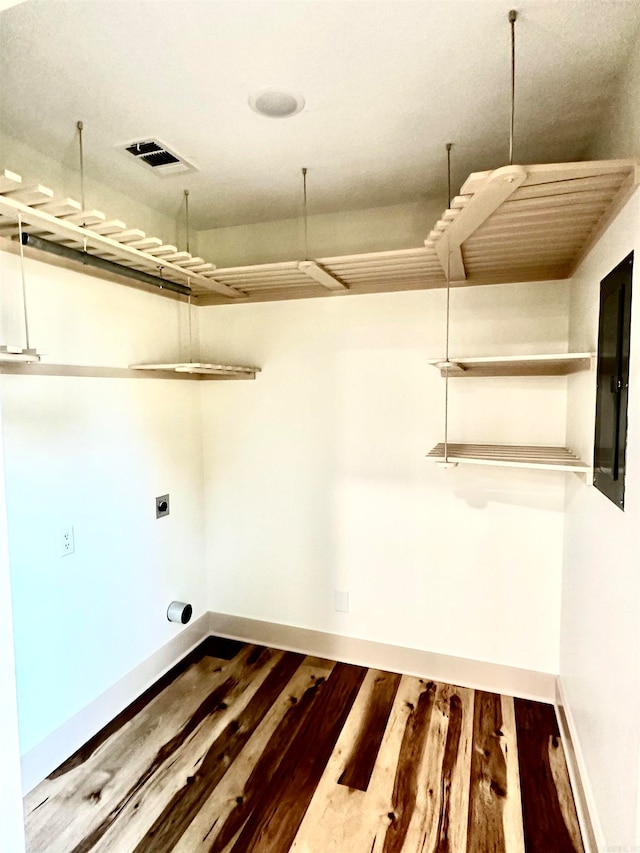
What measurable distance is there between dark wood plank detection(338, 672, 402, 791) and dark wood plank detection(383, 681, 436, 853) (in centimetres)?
11

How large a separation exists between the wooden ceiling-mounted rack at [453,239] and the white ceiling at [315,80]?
366mm

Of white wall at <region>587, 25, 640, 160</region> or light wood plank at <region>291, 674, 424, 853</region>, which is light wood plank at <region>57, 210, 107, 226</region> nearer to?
white wall at <region>587, 25, 640, 160</region>

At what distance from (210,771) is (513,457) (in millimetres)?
1769

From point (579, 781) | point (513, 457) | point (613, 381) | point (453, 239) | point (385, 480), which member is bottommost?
point (579, 781)

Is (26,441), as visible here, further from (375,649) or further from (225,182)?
(375,649)

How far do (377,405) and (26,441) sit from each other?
159 centimetres

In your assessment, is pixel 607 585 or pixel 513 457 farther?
pixel 513 457

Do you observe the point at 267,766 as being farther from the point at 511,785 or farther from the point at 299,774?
the point at 511,785

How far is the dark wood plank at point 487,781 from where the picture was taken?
1.60 m

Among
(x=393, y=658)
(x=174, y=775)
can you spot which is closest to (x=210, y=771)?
(x=174, y=775)

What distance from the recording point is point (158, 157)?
6.17 ft

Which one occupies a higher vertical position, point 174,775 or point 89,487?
point 89,487

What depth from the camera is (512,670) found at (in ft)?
7.64

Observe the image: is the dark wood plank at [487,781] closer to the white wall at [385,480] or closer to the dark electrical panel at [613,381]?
the white wall at [385,480]
